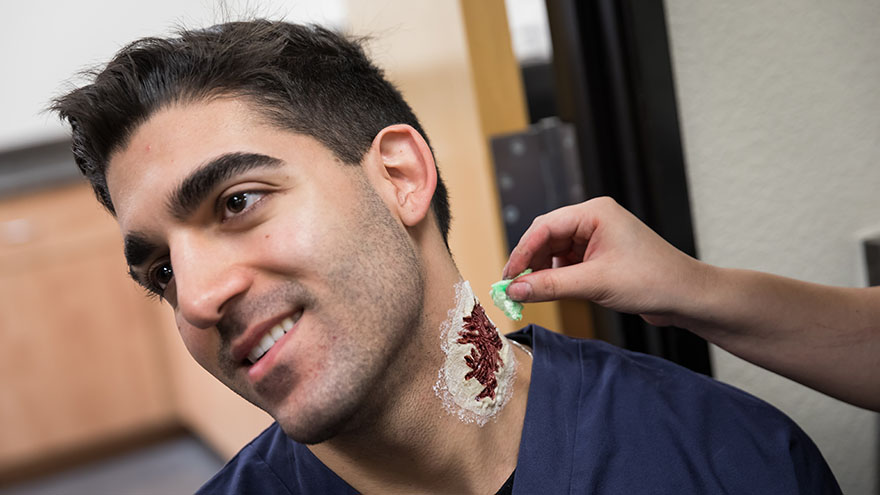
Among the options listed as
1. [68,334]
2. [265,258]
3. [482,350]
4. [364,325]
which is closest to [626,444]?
[482,350]

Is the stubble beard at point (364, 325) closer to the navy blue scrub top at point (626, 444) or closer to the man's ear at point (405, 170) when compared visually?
the man's ear at point (405, 170)

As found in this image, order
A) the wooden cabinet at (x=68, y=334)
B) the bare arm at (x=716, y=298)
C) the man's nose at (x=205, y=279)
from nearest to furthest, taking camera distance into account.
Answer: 1. the man's nose at (x=205, y=279)
2. the bare arm at (x=716, y=298)
3. the wooden cabinet at (x=68, y=334)

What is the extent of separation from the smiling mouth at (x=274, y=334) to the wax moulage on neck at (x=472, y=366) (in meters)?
0.17

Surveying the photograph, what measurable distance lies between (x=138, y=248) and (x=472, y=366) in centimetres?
36

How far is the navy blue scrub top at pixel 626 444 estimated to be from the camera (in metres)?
0.81

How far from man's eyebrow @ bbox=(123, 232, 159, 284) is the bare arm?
37 cm

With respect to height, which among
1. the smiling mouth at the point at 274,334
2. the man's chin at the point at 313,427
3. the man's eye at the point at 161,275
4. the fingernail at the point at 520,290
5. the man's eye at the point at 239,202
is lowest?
the man's chin at the point at 313,427

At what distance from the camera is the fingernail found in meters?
0.81

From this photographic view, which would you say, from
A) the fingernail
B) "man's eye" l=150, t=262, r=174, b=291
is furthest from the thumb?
"man's eye" l=150, t=262, r=174, b=291

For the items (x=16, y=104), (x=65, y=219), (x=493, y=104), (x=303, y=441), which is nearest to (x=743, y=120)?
(x=493, y=104)

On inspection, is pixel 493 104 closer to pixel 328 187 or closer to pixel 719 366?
pixel 328 187

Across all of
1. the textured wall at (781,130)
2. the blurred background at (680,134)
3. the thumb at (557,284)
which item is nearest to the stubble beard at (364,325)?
the thumb at (557,284)

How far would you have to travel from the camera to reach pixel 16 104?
3.29 metres

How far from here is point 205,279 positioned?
728 millimetres
